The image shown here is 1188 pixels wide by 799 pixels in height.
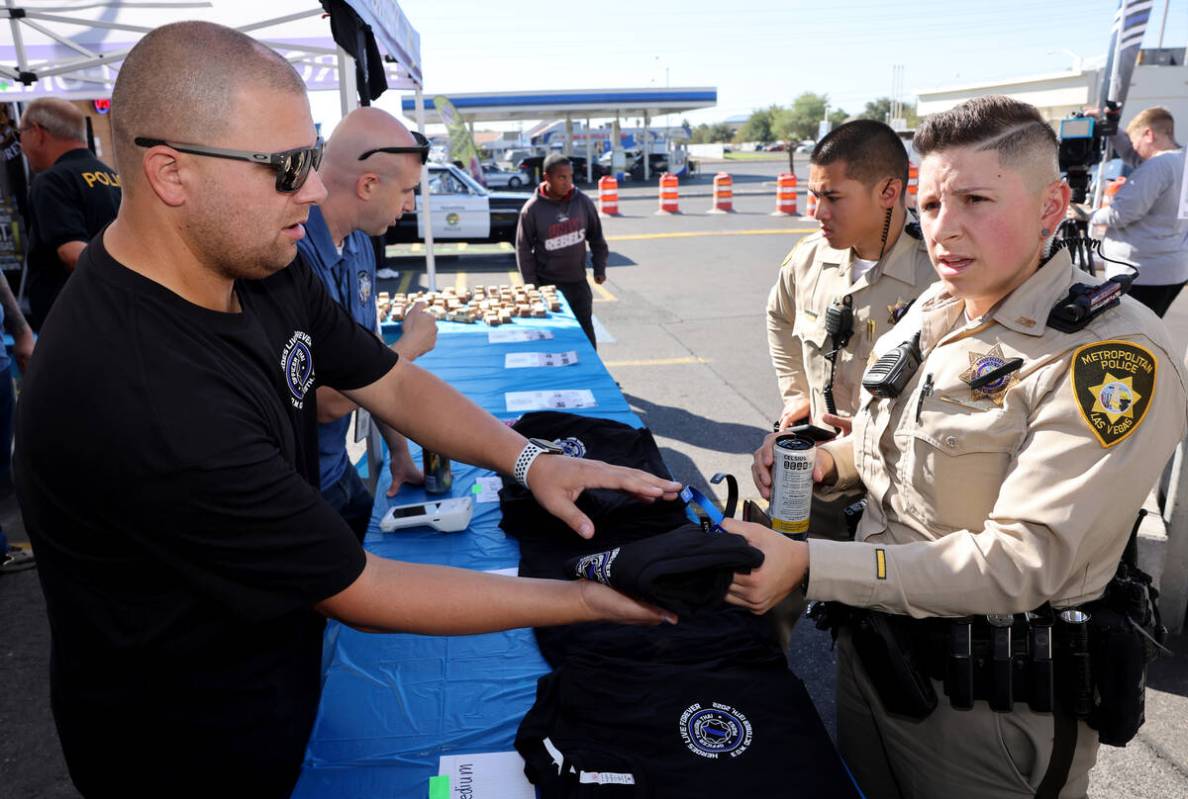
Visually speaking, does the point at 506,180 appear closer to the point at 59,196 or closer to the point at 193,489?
the point at 59,196

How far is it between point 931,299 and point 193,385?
177 cm

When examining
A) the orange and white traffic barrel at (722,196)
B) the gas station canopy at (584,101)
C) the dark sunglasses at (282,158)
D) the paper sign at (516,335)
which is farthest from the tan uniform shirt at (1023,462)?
the gas station canopy at (584,101)

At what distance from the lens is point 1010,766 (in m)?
1.66

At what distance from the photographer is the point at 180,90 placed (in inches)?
53.1

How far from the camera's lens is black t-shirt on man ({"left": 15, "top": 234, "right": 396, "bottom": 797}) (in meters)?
1.24

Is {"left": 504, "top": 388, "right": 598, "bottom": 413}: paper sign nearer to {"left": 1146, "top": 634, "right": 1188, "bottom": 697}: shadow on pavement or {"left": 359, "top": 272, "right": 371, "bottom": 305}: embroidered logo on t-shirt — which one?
{"left": 359, "top": 272, "right": 371, "bottom": 305}: embroidered logo on t-shirt

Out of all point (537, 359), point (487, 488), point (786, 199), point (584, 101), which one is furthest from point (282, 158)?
point (584, 101)

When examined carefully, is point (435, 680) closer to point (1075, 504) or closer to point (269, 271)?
Result: point (269, 271)

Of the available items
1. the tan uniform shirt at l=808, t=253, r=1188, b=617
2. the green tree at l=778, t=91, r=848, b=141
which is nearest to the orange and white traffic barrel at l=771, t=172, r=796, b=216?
the tan uniform shirt at l=808, t=253, r=1188, b=617

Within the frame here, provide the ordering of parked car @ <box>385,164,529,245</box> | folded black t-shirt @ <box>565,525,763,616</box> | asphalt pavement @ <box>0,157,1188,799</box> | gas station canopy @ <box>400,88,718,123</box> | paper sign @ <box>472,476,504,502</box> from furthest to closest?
gas station canopy @ <box>400,88,718,123</box> → parked car @ <box>385,164,529,245</box> → paper sign @ <box>472,476,504,502</box> → asphalt pavement @ <box>0,157,1188,799</box> → folded black t-shirt @ <box>565,525,763,616</box>

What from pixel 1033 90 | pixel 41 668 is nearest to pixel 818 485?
pixel 41 668

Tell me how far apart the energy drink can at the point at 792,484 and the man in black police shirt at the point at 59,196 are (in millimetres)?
4351

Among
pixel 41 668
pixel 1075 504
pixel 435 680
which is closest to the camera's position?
pixel 1075 504

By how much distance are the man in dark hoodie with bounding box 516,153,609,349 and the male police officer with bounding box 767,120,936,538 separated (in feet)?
12.8
